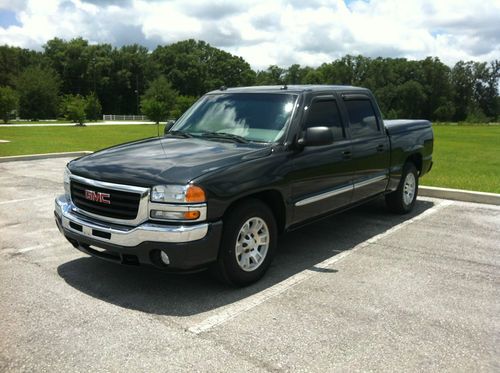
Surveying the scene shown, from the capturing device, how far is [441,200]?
864 centimetres

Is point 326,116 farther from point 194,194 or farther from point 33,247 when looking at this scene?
point 33,247

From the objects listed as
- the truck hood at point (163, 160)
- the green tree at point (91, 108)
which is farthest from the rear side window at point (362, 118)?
the green tree at point (91, 108)

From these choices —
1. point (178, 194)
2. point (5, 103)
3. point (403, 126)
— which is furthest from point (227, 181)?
point (5, 103)

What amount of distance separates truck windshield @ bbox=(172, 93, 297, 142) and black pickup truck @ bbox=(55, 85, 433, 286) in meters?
0.01

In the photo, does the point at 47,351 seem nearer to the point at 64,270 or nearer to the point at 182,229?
the point at 182,229

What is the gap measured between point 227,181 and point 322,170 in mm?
1547

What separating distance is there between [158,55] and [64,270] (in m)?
112

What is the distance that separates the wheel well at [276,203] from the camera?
4.66 meters

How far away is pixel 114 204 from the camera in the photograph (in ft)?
13.5

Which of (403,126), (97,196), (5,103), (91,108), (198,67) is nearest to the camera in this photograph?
(97,196)

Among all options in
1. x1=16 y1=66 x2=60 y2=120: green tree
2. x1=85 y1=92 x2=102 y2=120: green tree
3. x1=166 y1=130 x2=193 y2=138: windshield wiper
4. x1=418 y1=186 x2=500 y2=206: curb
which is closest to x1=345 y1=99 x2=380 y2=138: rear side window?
Result: x1=166 y1=130 x2=193 y2=138: windshield wiper

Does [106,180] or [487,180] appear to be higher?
[106,180]

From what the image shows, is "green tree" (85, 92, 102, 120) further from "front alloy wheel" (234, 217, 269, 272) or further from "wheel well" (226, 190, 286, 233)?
"front alloy wheel" (234, 217, 269, 272)

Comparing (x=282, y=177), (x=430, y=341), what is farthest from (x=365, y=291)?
(x=282, y=177)
